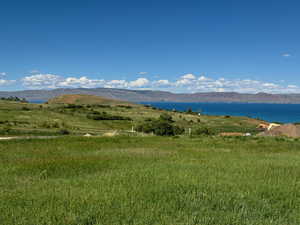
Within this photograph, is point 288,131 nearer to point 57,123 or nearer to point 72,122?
point 57,123

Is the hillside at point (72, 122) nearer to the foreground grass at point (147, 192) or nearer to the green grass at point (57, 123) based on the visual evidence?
the green grass at point (57, 123)

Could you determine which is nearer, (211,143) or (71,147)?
(71,147)

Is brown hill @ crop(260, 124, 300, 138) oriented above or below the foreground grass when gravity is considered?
below

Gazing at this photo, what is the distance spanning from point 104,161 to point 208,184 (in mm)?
6590

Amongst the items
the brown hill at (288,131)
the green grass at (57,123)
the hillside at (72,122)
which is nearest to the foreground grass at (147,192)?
the brown hill at (288,131)

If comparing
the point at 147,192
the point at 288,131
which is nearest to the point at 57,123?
the point at 288,131

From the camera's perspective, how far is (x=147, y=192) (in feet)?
31.7

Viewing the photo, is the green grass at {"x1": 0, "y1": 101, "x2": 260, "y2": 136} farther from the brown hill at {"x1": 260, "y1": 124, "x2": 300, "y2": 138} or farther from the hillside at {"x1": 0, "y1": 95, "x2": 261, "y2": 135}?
the brown hill at {"x1": 260, "y1": 124, "x2": 300, "y2": 138}

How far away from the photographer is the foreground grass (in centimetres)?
769

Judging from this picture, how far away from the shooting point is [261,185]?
428 inches

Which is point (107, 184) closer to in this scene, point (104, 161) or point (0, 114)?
point (104, 161)

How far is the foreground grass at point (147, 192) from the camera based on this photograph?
769cm

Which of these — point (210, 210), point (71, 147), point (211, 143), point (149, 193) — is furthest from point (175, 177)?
point (211, 143)

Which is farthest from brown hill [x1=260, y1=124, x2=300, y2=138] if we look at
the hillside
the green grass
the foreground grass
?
the green grass
